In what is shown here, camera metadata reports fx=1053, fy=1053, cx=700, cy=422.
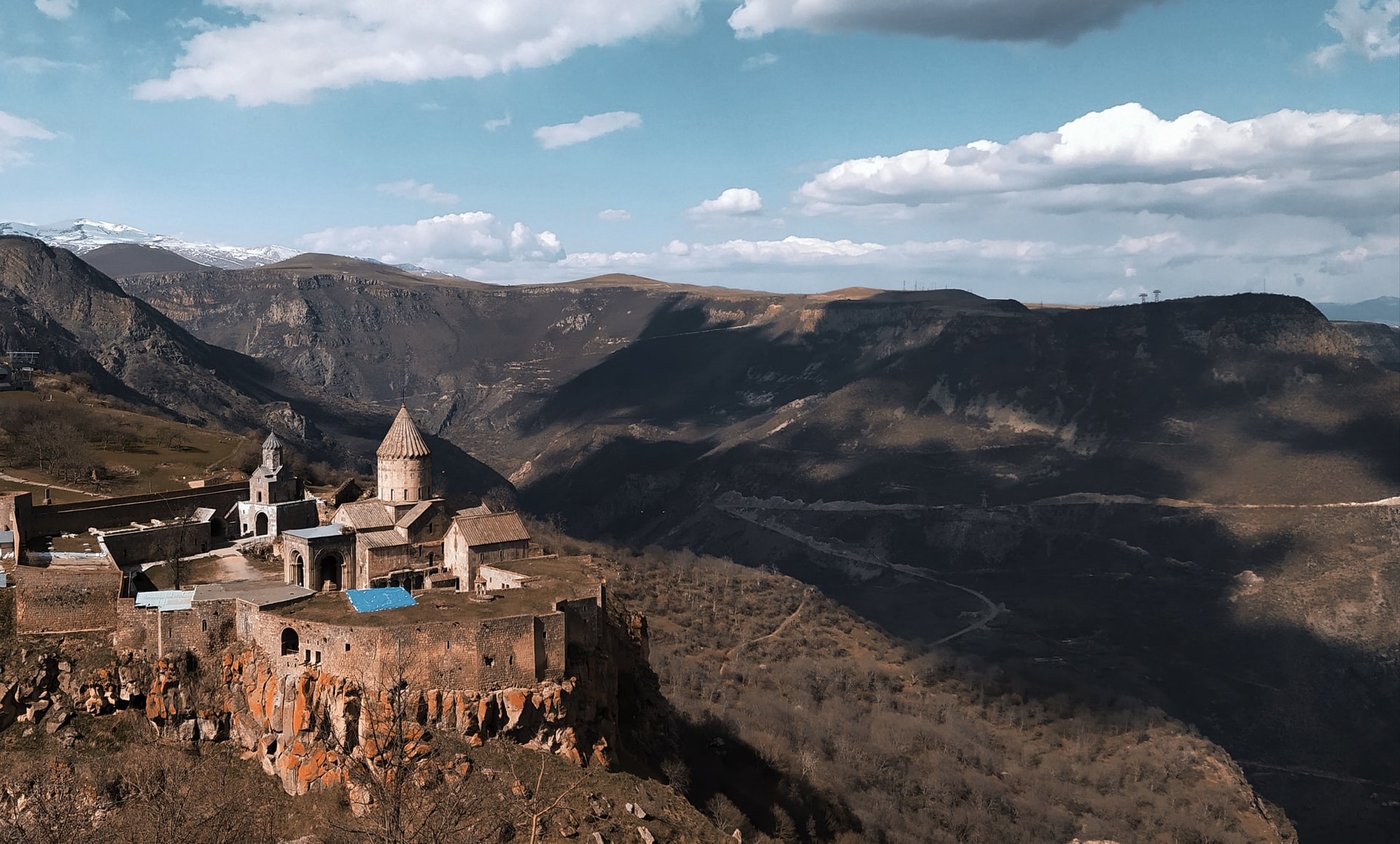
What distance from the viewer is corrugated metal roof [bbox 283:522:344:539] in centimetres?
3667

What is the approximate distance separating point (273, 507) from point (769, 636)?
36.3 metres

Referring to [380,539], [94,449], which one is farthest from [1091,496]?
[94,449]

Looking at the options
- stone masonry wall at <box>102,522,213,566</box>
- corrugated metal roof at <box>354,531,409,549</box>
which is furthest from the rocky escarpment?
stone masonry wall at <box>102,522,213,566</box>

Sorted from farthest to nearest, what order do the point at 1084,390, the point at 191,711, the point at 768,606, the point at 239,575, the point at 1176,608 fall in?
the point at 1084,390 → the point at 1176,608 → the point at 768,606 → the point at 239,575 → the point at 191,711

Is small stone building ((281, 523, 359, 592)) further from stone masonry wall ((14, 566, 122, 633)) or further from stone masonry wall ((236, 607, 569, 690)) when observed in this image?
stone masonry wall ((236, 607, 569, 690))

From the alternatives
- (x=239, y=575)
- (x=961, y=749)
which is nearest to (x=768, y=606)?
(x=961, y=749)

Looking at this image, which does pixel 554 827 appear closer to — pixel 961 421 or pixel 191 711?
pixel 191 711

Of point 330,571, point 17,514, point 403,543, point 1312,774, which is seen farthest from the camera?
point 1312,774

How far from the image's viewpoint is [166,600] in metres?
31.7

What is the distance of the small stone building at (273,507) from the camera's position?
42594mm

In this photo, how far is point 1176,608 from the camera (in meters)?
92.7

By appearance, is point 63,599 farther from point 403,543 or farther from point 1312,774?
point 1312,774

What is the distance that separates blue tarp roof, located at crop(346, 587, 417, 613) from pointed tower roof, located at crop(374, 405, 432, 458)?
361 inches

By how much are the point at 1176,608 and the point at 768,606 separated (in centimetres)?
4155
